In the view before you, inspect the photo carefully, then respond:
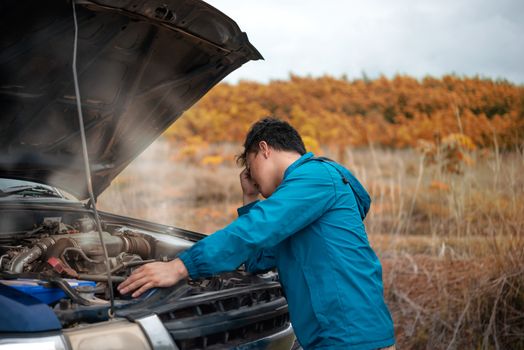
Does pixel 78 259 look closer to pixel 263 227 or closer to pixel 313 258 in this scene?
pixel 263 227

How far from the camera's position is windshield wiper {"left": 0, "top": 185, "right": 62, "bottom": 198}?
3.69 metres

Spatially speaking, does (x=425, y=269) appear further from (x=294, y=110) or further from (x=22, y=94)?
(x=294, y=110)

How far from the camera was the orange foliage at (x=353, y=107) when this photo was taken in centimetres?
2250

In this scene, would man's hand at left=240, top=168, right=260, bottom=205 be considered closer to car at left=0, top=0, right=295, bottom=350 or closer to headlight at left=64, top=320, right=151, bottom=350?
car at left=0, top=0, right=295, bottom=350

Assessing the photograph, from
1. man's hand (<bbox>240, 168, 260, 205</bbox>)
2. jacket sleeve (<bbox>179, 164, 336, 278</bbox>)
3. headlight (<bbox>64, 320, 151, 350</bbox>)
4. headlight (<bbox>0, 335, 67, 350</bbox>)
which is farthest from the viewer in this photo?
man's hand (<bbox>240, 168, 260, 205</bbox>)

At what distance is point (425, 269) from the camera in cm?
524

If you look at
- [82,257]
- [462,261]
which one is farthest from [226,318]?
[462,261]

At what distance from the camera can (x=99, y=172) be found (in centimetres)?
383

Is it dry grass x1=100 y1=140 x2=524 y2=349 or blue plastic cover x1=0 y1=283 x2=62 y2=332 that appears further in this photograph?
dry grass x1=100 y1=140 x2=524 y2=349

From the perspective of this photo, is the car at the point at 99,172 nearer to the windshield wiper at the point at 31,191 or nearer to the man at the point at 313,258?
the windshield wiper at the point at 31,191

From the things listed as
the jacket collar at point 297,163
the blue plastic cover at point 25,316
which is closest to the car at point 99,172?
the blue plastic cover at point 25,316

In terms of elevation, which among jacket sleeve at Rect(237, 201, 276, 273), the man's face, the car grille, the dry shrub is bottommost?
the dry shrub

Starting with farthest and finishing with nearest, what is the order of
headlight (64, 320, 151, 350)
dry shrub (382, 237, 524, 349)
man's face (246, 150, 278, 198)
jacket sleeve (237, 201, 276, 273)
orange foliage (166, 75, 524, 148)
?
orange foliage (166, 75, 524, 148) < dry shrub (382, 237, 524, 349) < jacket sleeve (237, 201, 276, 273) < man's face (246, 150, 278, 198) < headlight (64, 320, 151, 350)

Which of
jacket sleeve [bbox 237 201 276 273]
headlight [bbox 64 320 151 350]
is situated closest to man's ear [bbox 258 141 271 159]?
jacket sleeve [bbox 237 201 276 273]
